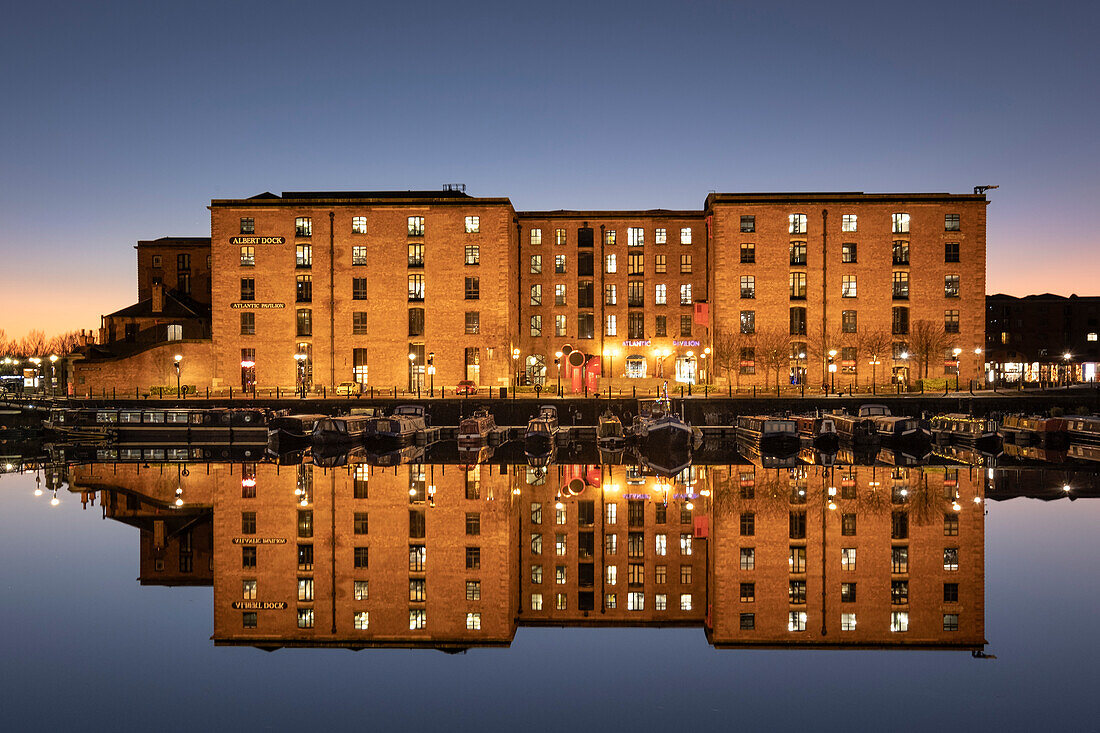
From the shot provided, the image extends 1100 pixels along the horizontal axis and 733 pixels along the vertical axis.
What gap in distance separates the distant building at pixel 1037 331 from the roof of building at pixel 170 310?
367 ft

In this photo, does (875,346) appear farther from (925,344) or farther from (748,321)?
(748,321)

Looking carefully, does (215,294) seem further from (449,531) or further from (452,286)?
(449,531)

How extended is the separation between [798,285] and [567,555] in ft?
186

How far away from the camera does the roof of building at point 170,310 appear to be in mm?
81938

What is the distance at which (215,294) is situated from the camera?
7338cm

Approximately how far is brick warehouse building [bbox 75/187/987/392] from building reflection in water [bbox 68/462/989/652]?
37.7 meters

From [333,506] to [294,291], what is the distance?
1919 inches

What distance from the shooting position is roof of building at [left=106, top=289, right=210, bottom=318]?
81.9 metres

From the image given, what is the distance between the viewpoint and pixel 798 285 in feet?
241

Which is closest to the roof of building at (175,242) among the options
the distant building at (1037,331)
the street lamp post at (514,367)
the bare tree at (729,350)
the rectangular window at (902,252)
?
the street lamp post at (514,367)

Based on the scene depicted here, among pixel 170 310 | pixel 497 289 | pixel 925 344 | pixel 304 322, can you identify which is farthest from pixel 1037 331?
pixel 170 310

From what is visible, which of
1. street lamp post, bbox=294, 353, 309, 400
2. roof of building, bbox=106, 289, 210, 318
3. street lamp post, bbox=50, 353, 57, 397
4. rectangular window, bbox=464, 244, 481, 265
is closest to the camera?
rectangular window, bbox=464, 244, 481, 265

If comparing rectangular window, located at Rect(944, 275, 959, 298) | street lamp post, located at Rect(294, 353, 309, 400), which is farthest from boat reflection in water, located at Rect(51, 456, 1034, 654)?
rectangular window, located at Rect(944, 275, 959, 298)

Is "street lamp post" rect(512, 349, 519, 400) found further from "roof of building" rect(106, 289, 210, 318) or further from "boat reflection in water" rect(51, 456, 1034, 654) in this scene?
"boat reflection in water" rect(51, 456, 1034, 654)
